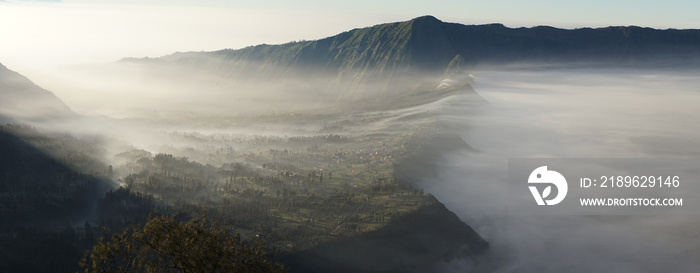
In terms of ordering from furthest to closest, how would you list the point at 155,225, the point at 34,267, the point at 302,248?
the point at 302,248, the point at 34,267, the point at 155,225

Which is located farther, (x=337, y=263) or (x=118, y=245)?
(x=337, y=263)

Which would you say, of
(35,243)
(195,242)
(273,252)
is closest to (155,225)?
(195,242)

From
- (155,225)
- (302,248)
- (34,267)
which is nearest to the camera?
(155,225)

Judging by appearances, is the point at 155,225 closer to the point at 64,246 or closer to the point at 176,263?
the point at 176,263

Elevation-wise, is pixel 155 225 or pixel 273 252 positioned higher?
pixel 155 225

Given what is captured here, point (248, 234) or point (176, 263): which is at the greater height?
point (176, 263)

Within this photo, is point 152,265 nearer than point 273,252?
Yes

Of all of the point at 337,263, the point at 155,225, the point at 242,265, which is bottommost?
the point at 337,263

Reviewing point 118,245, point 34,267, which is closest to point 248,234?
point 34,267

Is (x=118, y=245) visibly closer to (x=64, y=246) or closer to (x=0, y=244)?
(x=64, y=246)
